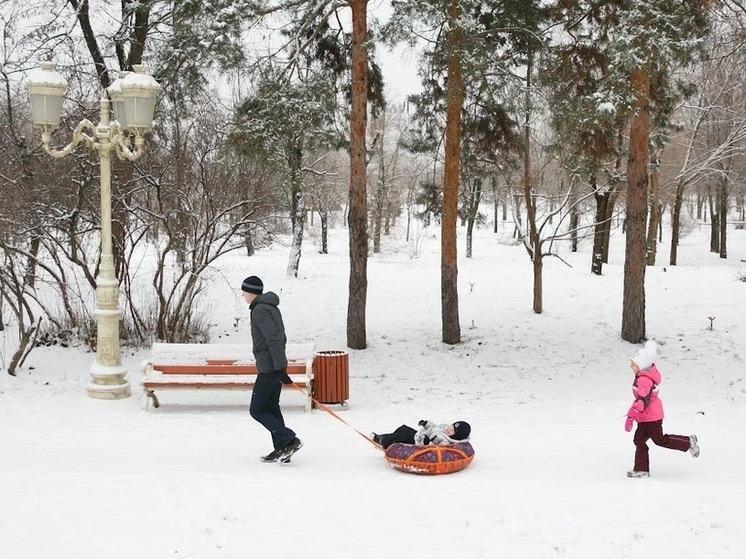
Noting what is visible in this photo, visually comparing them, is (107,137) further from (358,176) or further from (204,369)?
(358,176)

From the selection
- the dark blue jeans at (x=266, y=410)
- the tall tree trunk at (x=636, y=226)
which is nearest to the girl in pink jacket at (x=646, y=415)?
the dark blue jeans at (x=266, y=410)

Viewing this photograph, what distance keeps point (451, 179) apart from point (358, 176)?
190 cm

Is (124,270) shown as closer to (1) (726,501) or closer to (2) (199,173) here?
(2) (199,173)

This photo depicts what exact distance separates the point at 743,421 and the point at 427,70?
9.00 m

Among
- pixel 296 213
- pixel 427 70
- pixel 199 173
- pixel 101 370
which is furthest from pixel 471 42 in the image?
pixel 296 213

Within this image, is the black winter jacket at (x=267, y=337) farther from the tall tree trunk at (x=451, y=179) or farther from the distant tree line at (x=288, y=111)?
the tall tree trunk at (x=451, y=179)

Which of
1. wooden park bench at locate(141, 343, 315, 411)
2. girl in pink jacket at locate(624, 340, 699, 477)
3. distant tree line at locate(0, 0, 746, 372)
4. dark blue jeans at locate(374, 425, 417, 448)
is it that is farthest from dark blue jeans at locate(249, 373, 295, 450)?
distant tree line at locate(0, 0, 746, 372)

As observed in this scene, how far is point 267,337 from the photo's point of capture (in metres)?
6.64

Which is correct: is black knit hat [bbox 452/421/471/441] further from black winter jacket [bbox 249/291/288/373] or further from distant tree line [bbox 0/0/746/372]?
distant tree line [bbox 0/0/746/372]

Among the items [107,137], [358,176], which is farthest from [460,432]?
[358,176]

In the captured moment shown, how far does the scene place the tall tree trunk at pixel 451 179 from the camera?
1262 centimetres

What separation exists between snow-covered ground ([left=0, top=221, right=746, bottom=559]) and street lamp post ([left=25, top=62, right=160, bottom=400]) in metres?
0.43

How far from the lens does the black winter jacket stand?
21.8 feet

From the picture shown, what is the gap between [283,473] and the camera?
21.0 ft
